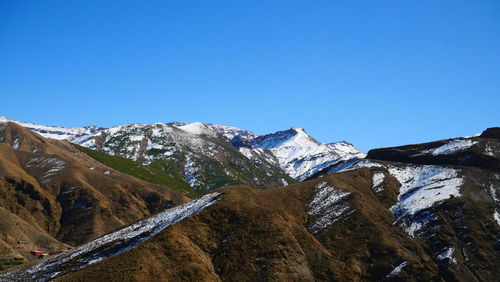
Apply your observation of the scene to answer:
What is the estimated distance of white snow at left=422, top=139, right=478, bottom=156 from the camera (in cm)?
13475

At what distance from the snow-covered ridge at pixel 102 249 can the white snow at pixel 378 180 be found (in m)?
40.7

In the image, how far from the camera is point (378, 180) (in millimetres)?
122812

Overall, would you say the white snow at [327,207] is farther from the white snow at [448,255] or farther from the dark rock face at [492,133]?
the dark rock face at [492,133]

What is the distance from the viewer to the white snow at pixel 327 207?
100 meters

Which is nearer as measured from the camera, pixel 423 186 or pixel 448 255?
pixel 448 255

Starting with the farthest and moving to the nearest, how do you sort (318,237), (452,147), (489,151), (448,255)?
(452,147) < (489,151) < (318,237) < (448,255)

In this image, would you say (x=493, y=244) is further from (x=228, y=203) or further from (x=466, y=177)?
(x=228, y=203)

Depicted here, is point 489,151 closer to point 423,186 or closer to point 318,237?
point 423,186

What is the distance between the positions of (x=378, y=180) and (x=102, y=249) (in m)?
69.4

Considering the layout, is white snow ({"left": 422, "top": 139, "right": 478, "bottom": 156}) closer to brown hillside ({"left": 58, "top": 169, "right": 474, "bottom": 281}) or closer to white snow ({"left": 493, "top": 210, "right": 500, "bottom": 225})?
white snow ({"left": 493, "top": 210, "right": 500, "bottom": 225})

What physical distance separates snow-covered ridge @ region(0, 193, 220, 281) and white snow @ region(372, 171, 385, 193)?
40650 mm

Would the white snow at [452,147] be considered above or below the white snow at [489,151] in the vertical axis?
above

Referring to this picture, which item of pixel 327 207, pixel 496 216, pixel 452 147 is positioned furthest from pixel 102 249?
pixel 452 147

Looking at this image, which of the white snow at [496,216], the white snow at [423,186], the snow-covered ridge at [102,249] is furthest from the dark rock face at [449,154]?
the snow-covered ridge at [102,249]
